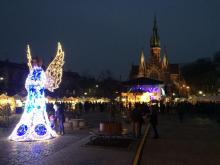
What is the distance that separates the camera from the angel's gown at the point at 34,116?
60.8 feet

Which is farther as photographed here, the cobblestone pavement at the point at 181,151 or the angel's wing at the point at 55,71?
the angel's wing at the point at 55,71

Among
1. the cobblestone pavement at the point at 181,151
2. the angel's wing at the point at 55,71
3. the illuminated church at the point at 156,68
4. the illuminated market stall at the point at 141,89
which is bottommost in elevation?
the cobblestone pavement at the point at 181,151

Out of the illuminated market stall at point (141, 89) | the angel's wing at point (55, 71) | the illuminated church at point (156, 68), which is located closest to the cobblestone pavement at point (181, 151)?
the angel's wing at point (55, 71)

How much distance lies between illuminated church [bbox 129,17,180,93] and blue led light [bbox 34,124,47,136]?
94157 mm

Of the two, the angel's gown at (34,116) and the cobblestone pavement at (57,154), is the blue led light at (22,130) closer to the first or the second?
the angel's gown at (34,116)

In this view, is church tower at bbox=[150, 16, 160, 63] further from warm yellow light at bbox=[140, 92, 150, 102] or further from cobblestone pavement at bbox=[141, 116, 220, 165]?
cobblestone pavement at bbox=[141, 116, 220, 165]

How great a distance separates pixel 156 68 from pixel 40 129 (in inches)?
4006

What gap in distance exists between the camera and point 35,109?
62.6ft

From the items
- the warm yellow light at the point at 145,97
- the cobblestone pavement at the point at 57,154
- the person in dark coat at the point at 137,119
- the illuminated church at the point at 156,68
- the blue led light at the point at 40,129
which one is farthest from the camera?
the illuminated church at the point at 156,68

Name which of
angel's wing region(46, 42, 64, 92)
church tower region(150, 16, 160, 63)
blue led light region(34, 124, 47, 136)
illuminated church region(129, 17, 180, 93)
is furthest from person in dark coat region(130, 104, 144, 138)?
church tower region(150, 16, 160, 63)

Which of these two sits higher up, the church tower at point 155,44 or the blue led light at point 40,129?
the church tower at point 155,44

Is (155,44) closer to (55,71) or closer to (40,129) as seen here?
(55,71)

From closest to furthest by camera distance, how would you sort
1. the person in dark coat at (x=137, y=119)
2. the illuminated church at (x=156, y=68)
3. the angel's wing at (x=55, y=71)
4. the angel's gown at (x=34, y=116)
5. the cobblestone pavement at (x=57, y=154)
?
1. the cobblestone pavement at (x=57, y=154)
2. the angel's gown at (x=34, y=116)
3. the angel's wing at (x=55, y=71)
4. the person in dark coat at (x=137, y=119)
5. the illuminated church at (x=156, y=68)

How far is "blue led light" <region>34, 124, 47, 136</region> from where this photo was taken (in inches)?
736
